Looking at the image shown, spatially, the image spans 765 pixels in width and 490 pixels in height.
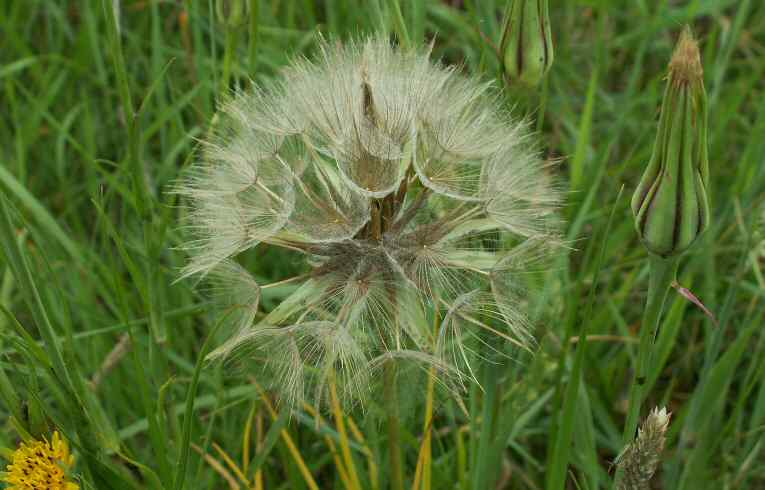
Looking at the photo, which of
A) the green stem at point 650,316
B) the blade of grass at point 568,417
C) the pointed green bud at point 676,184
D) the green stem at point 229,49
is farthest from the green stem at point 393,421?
the green stem at point 229,49

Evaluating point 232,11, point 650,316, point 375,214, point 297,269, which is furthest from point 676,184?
point 297,269

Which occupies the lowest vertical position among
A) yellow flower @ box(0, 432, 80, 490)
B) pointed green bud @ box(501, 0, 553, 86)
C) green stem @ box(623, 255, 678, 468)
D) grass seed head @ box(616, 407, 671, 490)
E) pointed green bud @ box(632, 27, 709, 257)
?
yellow flower @ box(0, 432, 80, 490)

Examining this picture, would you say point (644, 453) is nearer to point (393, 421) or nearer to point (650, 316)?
point (650, 316)

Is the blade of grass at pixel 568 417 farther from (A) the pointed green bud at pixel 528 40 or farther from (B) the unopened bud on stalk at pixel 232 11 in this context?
(B) the unopened bud on stalk at pixel 232 11

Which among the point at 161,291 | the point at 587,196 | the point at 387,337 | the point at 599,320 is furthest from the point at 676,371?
the point at 161,291

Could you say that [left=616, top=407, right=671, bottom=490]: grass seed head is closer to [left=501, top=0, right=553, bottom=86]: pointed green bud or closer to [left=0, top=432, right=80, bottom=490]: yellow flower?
[left=501, top=0, right=553, bottom=86]: pointed green bud

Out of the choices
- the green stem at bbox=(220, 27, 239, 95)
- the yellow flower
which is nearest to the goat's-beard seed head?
the green stem at bbox=(220, 27, 239, 95)
